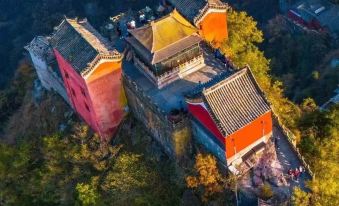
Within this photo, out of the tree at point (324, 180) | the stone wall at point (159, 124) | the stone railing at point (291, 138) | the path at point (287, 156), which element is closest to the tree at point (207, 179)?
the stone wall at point (159, 124)

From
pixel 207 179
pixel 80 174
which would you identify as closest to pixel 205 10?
pixel 207 179

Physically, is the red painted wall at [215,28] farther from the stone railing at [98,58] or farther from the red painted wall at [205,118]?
the red painted wall at [205,118]

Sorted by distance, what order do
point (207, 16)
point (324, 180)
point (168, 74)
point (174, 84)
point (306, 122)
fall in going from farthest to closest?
point (207, 16)
point (174, 84)
point (168, 74)
point (306, 122)
point (324, 180)

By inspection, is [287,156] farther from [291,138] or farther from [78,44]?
[78,44]

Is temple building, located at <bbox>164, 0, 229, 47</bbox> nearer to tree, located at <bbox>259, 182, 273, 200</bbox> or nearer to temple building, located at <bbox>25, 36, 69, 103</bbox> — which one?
temple building, located at <bbox>25, 36, 69, 103</bbox>

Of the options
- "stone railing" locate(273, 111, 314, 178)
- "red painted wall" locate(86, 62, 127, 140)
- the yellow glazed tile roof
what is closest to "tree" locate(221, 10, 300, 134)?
"stone railing" locate(273, 111, 314, 178)

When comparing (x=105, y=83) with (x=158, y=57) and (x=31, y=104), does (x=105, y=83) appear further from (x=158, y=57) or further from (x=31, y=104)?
(x=31, y=104)
